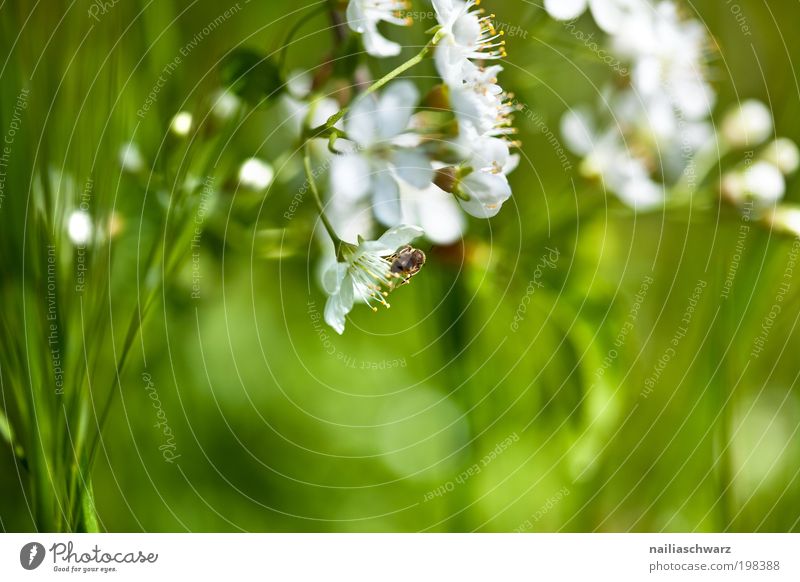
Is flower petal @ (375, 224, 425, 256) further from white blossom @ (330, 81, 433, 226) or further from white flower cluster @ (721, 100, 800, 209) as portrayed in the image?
white flower cluster @ (721, 100, 800, 209)

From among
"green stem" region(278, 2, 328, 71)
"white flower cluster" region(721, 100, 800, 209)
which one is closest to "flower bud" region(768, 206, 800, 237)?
"white flower cluster" region(721, 100, 800, 209)

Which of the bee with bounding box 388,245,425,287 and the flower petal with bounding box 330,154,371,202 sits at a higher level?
the flower petal with bounding box 330,154,371,202

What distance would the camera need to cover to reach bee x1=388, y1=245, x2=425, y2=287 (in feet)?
1.92

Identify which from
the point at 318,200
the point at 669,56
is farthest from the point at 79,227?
the point at 669,56

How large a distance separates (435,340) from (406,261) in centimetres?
13

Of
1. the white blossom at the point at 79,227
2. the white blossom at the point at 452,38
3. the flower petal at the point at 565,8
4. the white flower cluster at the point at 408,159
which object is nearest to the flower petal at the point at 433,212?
the white flower cluster at the point at 408,159

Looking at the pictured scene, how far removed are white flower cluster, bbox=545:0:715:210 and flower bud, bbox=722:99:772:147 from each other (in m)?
0.02

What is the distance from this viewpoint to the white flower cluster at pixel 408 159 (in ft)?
1.71

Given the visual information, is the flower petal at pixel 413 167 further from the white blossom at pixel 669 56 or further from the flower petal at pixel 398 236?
the white blossom at pixel 669 56

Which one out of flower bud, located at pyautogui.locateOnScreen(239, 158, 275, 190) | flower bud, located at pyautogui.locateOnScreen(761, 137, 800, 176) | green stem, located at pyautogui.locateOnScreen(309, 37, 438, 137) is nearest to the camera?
green stem, located at pyautogui.locateOnScreen(309, 37, 438, 137)

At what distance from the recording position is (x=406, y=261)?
1.93 ft

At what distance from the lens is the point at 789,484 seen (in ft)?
2.38
